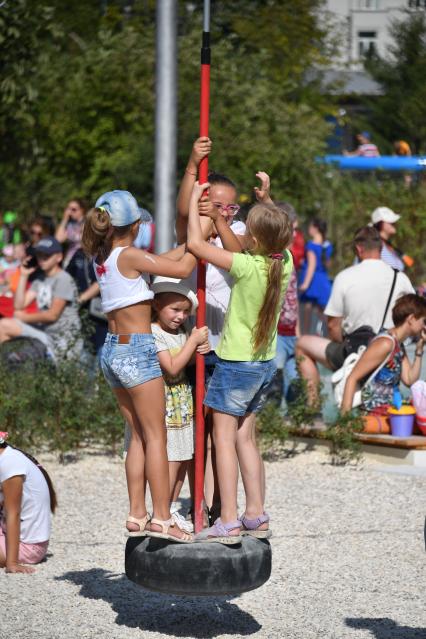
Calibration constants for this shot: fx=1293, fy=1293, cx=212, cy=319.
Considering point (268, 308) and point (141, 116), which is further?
point (141, 116)

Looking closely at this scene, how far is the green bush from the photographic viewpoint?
29.6 ft

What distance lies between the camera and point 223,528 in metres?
5.22

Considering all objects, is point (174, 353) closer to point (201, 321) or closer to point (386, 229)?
point (201, 321)

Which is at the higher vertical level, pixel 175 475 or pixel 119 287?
pixel 119 287

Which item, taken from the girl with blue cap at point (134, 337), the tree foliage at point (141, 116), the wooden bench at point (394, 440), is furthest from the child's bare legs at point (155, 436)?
the tree foliage at point (141, 116)

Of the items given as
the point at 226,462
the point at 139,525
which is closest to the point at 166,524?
the point at 139,525

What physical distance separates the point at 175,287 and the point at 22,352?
4.73 m

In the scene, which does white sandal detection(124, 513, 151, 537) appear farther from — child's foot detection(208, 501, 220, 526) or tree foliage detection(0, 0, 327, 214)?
tree foliage detection(0, 0, 327, 214)

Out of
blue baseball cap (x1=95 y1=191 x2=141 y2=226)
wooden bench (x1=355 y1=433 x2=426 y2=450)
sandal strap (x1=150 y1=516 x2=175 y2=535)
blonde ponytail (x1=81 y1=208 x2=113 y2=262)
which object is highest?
blue baseball cap (x1=95 y1=191 x2=141 y2=226)

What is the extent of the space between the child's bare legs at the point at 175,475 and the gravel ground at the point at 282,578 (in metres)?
0.58

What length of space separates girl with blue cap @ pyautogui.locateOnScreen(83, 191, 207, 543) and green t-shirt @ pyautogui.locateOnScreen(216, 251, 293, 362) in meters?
0.26

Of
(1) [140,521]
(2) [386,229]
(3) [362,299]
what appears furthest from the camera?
(2) [386,229]

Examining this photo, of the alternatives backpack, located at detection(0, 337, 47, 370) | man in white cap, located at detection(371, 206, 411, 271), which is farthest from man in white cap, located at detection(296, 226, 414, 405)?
backpack, located at detection(0, 337, 47, 370)

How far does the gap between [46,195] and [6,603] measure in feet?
57.3
